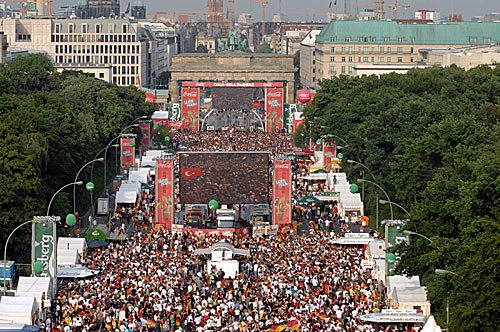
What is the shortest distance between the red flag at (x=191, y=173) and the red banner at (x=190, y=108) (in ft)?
256

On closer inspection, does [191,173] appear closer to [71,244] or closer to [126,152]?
[71,244]

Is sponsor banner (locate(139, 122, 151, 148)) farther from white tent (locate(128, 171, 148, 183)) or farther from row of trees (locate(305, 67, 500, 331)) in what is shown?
white tent (locate(128, 171, 148, 183))

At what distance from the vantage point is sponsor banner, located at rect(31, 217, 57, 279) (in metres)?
65.8

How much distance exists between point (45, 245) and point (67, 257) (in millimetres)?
5314

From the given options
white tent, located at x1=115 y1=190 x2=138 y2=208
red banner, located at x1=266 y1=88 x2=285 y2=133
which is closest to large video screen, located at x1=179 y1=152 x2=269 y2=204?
white tent, located at x1=115 y1=190 x2=138 y2=208

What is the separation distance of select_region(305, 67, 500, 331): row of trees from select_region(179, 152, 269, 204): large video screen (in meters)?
6.57

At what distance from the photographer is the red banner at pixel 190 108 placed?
16950 cm

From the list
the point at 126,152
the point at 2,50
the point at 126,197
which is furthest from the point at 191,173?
the point at 2,50

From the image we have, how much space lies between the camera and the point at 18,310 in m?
57.2

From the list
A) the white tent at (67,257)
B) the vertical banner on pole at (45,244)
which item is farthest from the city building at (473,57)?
the vertical banner on pole at (45,244)

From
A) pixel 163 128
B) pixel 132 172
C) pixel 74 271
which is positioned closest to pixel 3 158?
pixel 74 271

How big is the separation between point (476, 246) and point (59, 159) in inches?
1599

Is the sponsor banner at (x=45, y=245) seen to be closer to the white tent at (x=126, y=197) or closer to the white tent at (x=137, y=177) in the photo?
the white tent at (x=126, y=197)

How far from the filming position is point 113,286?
66625 mm
